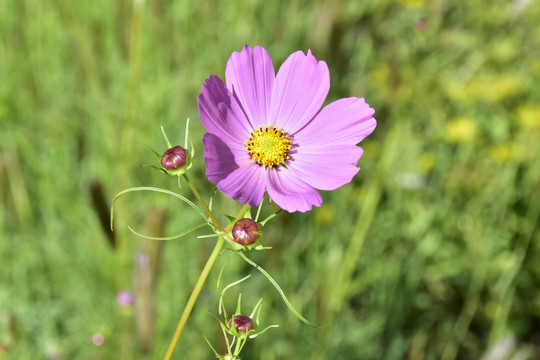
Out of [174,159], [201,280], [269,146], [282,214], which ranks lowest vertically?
[201,280]

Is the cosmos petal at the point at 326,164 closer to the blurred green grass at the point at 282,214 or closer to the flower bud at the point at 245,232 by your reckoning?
the flower bud at the point at 245,232

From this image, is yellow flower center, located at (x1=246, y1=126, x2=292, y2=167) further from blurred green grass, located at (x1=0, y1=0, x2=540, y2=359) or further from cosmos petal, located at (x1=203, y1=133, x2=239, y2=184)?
blurred green grass, located at (x1=0, y1=0, x2=540, y2=359)

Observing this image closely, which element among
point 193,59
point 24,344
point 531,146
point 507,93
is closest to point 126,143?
point 24,344

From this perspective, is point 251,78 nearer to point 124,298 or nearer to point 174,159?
point 174,159

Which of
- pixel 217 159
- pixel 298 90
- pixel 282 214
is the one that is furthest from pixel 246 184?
pixel 282 214

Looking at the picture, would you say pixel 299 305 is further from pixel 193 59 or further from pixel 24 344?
pixel 193 59

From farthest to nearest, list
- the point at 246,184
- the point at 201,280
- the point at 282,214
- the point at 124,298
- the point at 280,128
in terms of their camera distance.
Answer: the point at 282,214
the point at 124,298
the point at 280,128
the point at 246,184
the point at 201,280

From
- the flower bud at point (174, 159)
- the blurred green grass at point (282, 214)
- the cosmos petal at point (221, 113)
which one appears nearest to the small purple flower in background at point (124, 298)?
the blurred green grass at point (282, 214)
